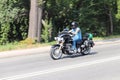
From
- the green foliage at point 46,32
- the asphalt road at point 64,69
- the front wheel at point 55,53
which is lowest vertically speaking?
the asphalt road at point 64,69

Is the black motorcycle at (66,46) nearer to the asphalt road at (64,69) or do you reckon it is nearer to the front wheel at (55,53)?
the front wheel at (55,53)

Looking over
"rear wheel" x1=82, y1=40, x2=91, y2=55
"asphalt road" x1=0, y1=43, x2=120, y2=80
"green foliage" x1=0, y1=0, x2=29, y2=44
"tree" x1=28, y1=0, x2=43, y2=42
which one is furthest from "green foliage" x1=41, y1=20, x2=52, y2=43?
"asphalt road" x1=0, y1=43, x2=120, y2=80

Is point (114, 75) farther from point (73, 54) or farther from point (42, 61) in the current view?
point (73, 54)

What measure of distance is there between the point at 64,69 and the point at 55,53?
3219 millimetres

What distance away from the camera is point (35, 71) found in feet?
44.0

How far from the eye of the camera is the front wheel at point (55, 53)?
54.7 ft

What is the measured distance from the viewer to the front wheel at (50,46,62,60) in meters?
16.7

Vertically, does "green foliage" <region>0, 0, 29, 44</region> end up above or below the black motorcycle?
above

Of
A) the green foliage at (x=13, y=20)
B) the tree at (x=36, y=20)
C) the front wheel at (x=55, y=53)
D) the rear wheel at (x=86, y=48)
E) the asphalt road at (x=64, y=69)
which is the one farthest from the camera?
the green foliage at (x=13, y=20)

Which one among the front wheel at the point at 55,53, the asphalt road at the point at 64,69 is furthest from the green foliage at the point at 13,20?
the front wheel at the point at 55,53

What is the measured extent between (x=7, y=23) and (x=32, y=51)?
7260 millimetres

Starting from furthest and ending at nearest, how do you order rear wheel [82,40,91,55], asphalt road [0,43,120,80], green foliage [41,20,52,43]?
green foliage [41,20,52,43] < rear wheel [82,40,91,55] < asphalt road [0,43,120,80]

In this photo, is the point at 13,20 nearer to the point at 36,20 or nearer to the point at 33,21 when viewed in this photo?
the point at 33,21

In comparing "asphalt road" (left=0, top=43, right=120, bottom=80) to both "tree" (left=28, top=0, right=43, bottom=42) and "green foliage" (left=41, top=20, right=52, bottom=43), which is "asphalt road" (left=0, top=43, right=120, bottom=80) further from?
"green foliage" (left=41, top=20, right=52, bottom=43)
